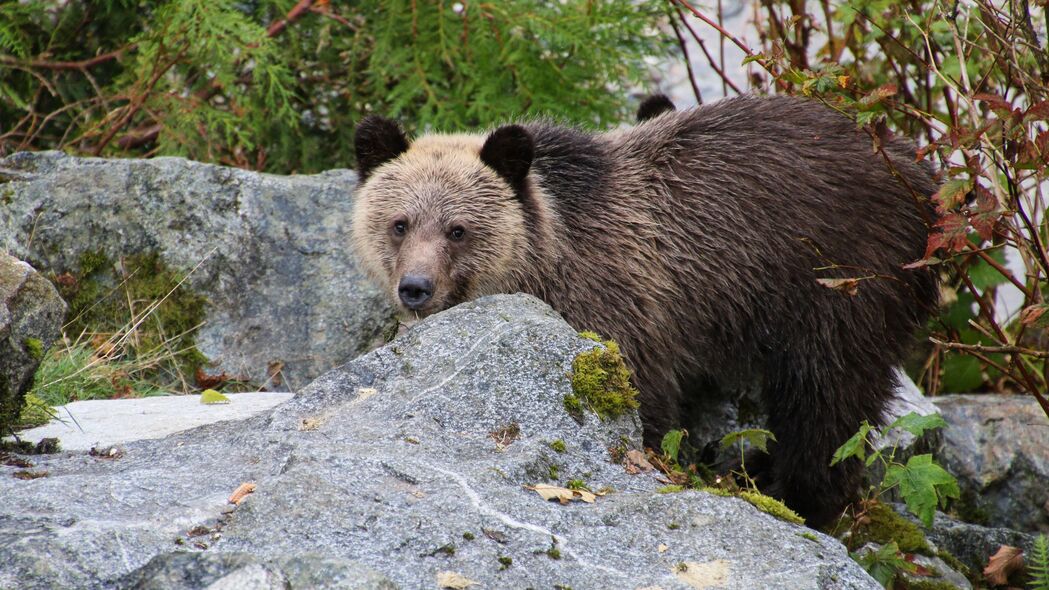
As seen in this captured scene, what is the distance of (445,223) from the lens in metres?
6.04

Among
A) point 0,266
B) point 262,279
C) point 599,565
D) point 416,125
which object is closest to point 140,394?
point 262,279

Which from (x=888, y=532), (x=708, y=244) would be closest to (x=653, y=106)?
(x=708, y=244)

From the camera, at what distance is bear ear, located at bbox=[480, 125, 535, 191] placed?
602 cm

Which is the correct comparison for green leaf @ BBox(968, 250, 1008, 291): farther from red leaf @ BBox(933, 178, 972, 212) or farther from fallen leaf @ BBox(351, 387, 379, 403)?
fallen leaf @ BBox(351, 387, 379, 403)

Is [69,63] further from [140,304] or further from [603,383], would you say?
[603,383]

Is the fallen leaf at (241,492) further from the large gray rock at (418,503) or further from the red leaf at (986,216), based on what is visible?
the red leaf at (986,216)

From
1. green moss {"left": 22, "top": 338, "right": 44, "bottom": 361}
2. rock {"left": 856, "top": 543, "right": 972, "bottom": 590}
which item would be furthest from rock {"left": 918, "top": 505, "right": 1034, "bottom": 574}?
green moss {"left": 22, "top": 338, "right": 44, "bottom": 361}

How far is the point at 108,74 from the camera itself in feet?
29.6

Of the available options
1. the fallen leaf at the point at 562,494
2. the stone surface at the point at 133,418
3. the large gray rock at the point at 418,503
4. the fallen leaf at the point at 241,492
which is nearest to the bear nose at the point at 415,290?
the stone surface at the point at 133,418

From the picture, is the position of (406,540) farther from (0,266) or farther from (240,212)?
(240,212)

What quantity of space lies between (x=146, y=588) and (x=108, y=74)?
23.3 feet

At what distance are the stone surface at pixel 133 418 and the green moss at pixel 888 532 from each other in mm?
3363

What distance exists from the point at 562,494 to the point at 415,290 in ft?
6.77

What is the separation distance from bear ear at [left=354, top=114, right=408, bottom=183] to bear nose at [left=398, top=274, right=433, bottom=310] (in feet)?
3.74
